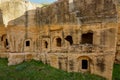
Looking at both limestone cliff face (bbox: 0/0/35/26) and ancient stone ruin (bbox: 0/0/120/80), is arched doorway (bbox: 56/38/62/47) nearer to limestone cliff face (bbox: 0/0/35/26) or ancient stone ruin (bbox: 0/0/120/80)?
ancient stone ruin (bbox: 0/0/120/80)

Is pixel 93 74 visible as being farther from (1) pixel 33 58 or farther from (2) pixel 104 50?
(1) pixel 33 58

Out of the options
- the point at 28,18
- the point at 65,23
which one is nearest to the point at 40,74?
the point at 65,23

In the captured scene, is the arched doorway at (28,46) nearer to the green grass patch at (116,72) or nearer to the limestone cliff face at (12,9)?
the limestone cliff face at (12,9)

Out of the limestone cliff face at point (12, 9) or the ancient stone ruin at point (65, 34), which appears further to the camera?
the limestone cliff face at point (12, 9)

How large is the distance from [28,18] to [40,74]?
22.5 feet

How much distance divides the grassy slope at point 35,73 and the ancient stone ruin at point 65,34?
0.72m

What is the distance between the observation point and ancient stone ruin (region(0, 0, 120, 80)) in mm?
18281

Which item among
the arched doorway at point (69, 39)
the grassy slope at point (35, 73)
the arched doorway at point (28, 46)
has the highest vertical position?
the arched doorway at point (69, 39)

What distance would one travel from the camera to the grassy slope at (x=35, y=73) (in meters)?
18.1

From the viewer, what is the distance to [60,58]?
19766 mm

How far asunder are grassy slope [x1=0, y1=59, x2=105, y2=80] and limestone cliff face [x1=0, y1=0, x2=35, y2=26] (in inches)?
196

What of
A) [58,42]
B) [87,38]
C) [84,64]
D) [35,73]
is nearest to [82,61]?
[84,64]

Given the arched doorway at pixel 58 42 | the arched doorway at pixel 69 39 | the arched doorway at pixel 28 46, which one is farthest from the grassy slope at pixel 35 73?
the arched doorway at pixel 69 39

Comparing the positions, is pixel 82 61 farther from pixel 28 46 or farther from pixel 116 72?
pixel 28 46
